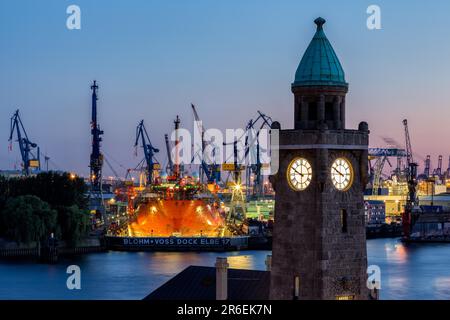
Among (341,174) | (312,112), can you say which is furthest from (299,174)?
(312,112)

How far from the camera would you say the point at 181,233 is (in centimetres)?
10356

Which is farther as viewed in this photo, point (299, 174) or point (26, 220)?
point (26, 220)

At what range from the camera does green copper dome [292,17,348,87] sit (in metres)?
20.6

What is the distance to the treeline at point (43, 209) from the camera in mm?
82375

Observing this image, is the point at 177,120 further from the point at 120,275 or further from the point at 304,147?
the point at 304,147

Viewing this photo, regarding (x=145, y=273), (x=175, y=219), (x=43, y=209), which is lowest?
(x=145, y=273)

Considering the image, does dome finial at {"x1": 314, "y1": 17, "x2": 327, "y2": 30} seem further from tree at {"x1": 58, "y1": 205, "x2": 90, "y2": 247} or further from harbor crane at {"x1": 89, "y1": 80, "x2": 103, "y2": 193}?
harbor crane at {"x1": 89, "y1": 80, "x2": 103, "y2": 193}

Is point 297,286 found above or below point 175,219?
above

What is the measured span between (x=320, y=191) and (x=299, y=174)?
0.60m

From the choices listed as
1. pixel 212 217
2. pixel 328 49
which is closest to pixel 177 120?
pixel 212 217

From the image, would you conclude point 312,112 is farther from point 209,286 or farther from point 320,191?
point 209,286

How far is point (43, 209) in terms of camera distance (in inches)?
3314

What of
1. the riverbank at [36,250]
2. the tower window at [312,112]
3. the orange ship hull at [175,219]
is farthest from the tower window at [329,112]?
the orange ship hull at [175,219]

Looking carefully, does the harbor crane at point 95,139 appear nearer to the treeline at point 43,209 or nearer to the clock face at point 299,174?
the treeline at point 43,209
